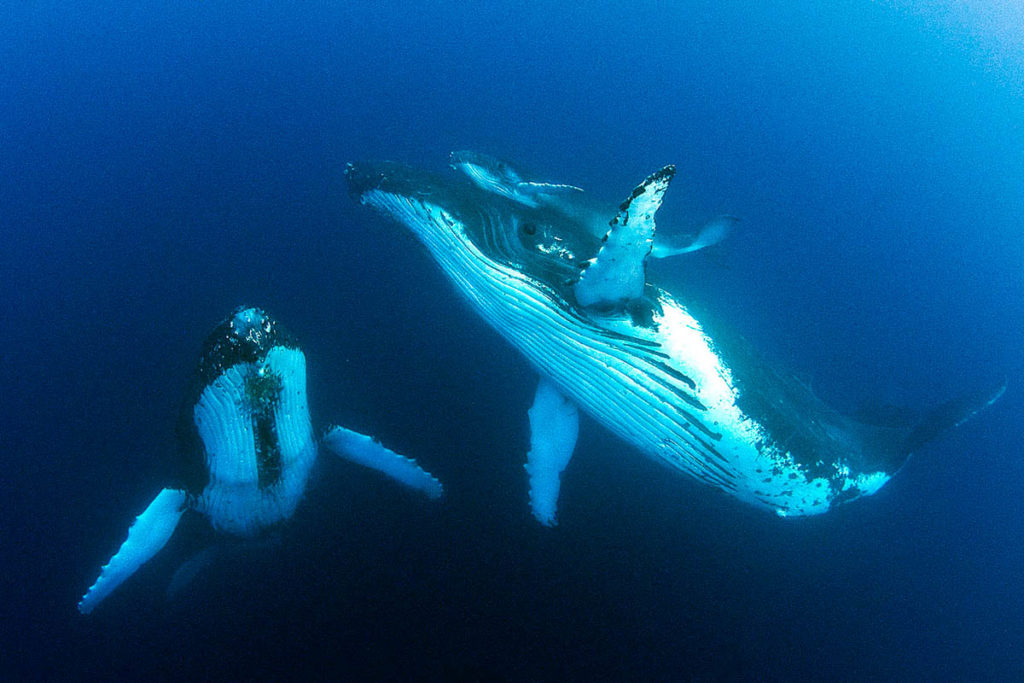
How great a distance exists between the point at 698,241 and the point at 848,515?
4908 millimetres

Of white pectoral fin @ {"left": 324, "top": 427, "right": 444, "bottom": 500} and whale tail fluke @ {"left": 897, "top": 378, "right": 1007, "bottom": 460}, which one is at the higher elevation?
whale tail fluke @ {"left": 897, "top": 378, "right": 1007, "bottom": 460}

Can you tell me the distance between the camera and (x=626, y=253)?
3.98m

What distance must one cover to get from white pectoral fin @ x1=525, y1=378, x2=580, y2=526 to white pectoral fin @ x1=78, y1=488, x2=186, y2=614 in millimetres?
3449

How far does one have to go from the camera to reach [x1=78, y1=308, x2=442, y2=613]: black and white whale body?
11.9 feet

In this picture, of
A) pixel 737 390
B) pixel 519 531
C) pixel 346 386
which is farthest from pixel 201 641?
pixel 737 390

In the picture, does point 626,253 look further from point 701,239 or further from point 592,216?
point 701,239

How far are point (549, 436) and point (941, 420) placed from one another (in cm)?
459

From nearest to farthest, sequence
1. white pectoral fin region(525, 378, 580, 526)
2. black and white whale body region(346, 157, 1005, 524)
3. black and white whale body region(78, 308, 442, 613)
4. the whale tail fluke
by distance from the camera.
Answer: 1. black and white whale body region(78, 308, 442, 613)
2. black and white whale body region(346, 157, 1005, 524)
3. white pectoral fin region(525, 378, 580, 526)
4. the whale tail fluke

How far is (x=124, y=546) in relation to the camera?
4.14m

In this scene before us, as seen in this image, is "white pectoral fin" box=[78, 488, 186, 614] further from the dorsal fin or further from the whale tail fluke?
the whale tail fluke

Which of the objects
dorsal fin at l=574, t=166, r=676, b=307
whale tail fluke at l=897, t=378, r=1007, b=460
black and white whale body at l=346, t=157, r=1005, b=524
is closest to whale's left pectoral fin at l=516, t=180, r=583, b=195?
black and white whale body at l=346, t=157, r=1005, b=524

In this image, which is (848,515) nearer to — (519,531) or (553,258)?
(519,531)

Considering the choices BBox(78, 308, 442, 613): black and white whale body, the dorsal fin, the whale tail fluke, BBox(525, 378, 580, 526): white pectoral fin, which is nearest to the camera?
the dorsal fin

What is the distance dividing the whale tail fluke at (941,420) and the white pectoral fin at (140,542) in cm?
762
